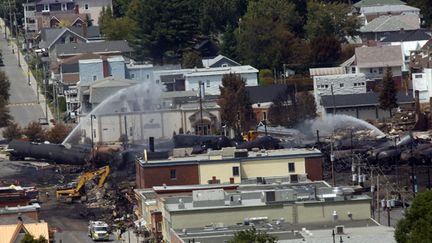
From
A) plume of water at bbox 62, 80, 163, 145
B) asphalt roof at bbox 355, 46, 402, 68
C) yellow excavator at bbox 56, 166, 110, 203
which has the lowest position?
yellow excavator at bbox 56, 166, 110, 203

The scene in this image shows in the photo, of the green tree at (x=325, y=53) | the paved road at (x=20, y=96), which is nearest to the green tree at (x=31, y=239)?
the paved road at (x=20, y=96)

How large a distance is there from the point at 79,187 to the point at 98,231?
31.1 feet

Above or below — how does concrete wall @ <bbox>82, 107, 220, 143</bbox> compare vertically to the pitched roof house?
below

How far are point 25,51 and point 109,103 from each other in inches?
917

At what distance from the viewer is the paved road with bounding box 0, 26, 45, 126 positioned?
8544 cm

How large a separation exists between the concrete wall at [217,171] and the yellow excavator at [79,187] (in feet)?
18.3

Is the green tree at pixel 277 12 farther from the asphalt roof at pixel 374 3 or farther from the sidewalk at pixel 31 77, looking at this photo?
the sidewalk at pixel 31 77

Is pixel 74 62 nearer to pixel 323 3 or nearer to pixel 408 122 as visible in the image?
pixel 323 3

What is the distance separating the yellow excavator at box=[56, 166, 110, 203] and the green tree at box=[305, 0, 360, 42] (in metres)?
27.1

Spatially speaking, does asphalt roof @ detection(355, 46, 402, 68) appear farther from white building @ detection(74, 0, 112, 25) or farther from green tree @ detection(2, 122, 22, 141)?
white building @ detection(74, 0, 112, 25)

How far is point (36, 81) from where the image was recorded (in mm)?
93438

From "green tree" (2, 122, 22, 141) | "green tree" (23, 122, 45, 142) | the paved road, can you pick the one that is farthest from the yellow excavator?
the paved road

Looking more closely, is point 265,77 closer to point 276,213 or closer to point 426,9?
point 426,9

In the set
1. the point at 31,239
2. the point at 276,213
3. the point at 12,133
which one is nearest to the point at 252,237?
the point at 31,239
